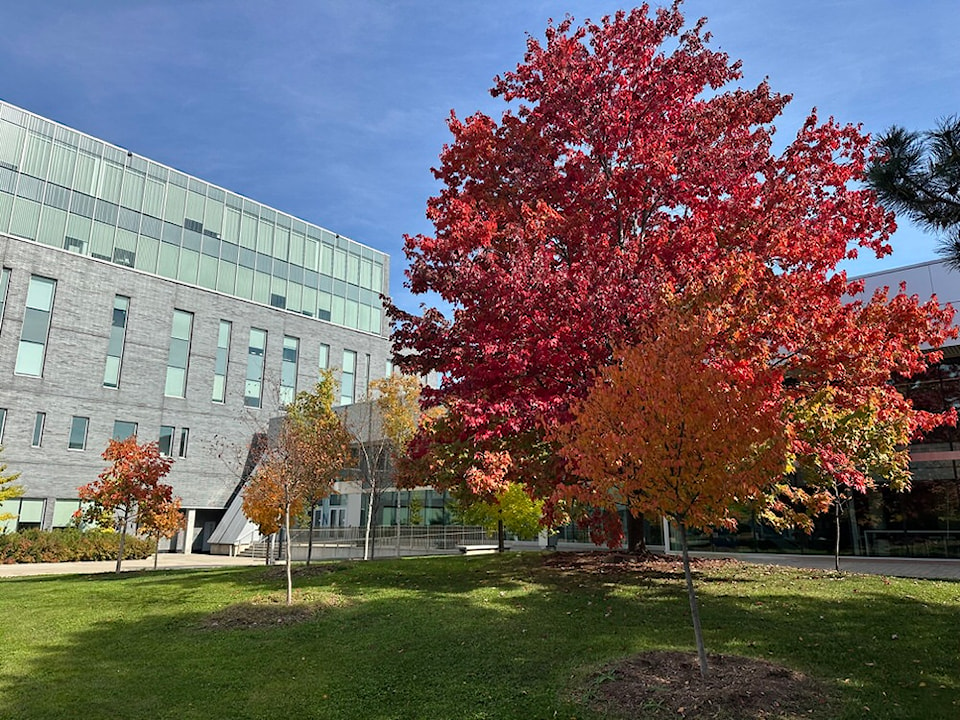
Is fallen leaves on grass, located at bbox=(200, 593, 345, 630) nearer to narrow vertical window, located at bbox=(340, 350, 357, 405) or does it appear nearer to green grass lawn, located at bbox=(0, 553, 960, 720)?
green grass lawn, located at bbox=(0, 553, 960, 720)

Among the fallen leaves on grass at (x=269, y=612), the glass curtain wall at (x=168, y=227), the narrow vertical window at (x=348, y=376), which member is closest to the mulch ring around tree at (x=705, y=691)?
the fallen leaves on grass at (x=269, y=612)

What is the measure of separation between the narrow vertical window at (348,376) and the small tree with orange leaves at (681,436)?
41.8 m

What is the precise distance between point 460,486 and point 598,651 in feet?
23.6

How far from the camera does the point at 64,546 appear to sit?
2997cm

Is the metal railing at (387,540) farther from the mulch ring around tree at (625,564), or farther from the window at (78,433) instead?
the mulch ring around tree at (625,564)

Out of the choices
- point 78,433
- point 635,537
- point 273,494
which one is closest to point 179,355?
point 78,433

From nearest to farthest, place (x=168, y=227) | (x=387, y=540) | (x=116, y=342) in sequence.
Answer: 1. (x=387, y=540)
2. (x=116, y=342)
3. (x=168, y=227)

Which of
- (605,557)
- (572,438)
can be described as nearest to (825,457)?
(572,438)

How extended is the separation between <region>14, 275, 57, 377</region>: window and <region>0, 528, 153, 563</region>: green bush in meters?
8.64

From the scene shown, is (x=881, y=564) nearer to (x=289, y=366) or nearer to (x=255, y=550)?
(x=255, y=550)

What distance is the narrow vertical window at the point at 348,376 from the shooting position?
47.7m

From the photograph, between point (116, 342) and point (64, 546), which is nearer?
point (64, 546)

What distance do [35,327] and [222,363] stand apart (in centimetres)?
1046

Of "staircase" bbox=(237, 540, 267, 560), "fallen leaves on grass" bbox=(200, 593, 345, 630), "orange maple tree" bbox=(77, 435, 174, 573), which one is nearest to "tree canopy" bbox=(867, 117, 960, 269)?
"fallen leaves on grass" bbox=(200, 593, 345, 630)
